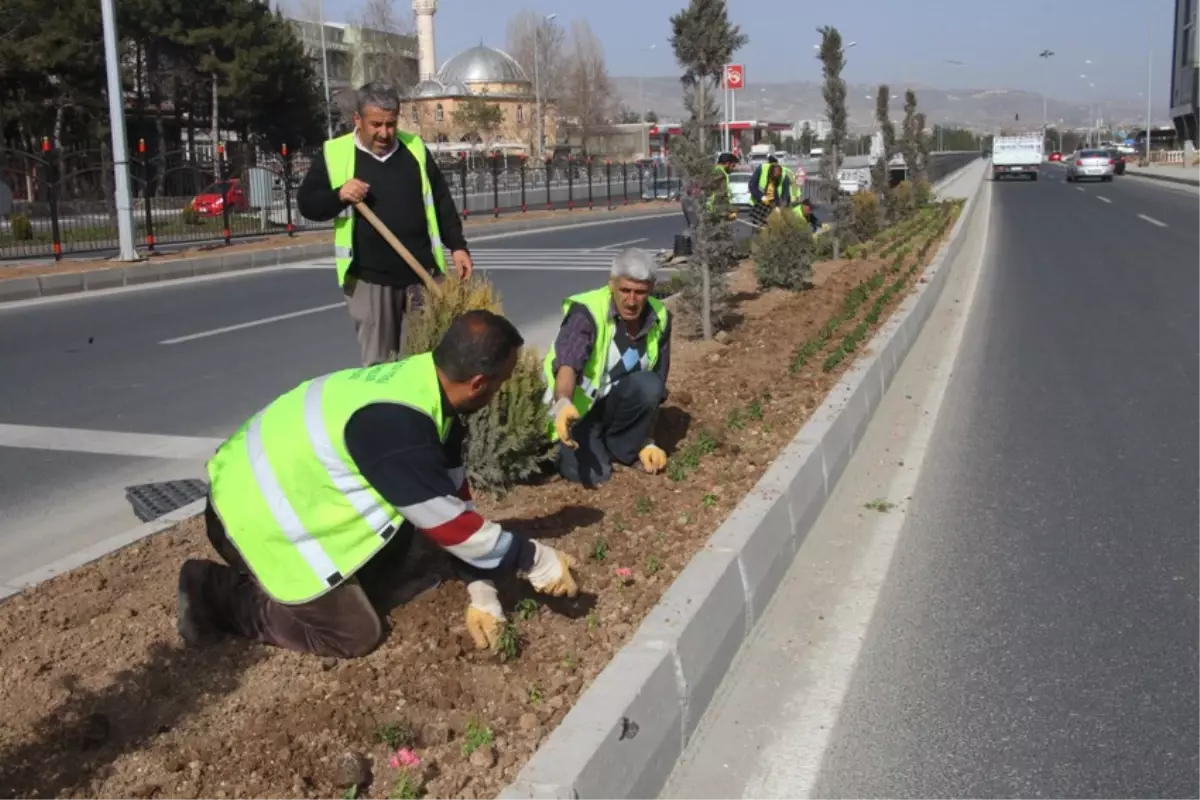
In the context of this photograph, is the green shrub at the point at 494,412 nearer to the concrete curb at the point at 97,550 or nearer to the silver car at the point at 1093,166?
the concrete curb at the point at 97,550

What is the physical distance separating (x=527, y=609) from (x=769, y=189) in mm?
11830

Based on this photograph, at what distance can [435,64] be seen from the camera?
3787 inches

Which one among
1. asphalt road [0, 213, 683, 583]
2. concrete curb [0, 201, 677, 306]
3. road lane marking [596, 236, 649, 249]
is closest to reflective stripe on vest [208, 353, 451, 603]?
asphalt road [0, 213, 683, 583]

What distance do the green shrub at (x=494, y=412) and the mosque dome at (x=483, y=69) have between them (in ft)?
288

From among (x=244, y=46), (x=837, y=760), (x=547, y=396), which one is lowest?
(x=837, y=760)

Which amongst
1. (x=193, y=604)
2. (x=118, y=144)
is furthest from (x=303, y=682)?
(x=118, y=144)

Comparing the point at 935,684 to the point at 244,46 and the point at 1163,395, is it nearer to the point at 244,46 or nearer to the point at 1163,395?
the point at 1163,395

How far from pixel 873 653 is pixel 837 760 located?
0.74 metres

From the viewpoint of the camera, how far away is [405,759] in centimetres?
298

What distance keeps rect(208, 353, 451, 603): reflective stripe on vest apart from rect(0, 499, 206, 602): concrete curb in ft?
3.67

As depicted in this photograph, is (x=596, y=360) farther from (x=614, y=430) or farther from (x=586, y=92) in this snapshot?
(x=586, y=92)

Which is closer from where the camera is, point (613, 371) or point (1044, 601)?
point (1044, 601)

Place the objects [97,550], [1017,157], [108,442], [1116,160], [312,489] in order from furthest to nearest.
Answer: [1116,160]
[1017,157]
[108,442]
[97,550]
[312,489]

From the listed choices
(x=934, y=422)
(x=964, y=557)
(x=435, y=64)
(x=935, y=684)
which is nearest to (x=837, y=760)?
(x=935, y=684)
